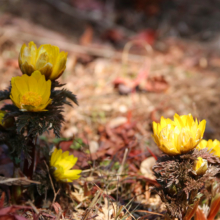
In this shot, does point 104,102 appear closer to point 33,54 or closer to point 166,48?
point 33,54

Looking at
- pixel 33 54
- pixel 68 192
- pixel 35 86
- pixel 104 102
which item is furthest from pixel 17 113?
pixel 104 102

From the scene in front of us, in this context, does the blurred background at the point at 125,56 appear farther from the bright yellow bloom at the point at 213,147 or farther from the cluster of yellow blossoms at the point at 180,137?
the cluster of yellow blossoms at the point at 180,137

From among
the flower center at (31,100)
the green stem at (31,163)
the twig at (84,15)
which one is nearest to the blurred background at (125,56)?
the twig at (84,15)

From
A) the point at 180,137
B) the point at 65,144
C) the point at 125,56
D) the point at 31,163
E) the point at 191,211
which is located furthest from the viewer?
the point at 125,56

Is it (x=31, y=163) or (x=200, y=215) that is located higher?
(x=31, y=163)

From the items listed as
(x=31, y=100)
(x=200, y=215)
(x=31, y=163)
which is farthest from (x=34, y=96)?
(x=200, y=215)

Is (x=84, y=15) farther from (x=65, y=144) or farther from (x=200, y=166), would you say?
(x=200, y=166)

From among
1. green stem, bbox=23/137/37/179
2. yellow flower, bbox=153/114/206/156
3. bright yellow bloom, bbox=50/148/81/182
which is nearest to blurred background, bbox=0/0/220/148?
bright yellow bloom, bbox=50/148/81/182
